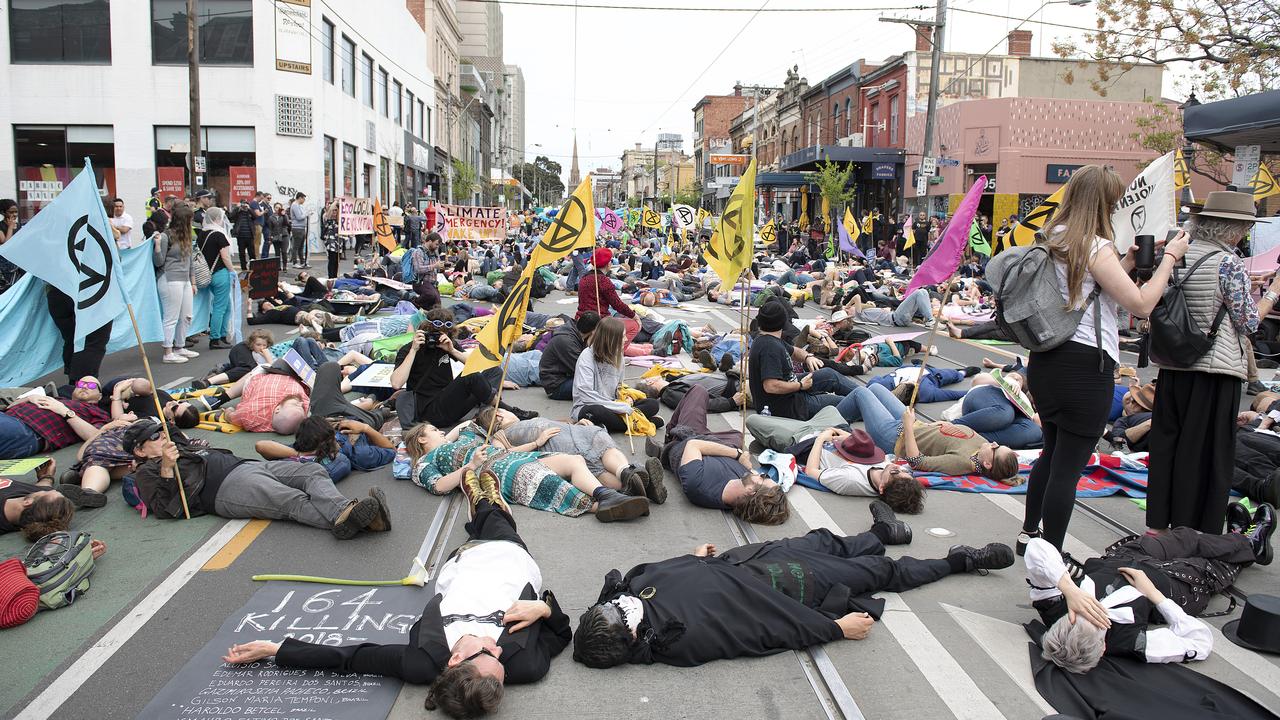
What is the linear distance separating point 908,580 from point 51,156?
35.8 metres

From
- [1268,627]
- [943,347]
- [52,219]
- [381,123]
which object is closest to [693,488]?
[1268,627]

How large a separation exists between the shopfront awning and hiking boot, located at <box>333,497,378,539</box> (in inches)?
481

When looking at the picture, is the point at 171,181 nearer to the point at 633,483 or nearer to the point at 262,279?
the point at 262,279

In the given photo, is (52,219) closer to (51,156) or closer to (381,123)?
(51,156)

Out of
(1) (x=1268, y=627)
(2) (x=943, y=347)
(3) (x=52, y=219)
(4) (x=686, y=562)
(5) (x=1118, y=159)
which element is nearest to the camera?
(1) (x=1268, y=627)

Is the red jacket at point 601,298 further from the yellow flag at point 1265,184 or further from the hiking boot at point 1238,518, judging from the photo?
the yellow flag at point 1265,184

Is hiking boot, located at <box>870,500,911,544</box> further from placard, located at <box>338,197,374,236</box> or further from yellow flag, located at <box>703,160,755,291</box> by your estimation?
placard, located at <box>338,197,374,236</box>

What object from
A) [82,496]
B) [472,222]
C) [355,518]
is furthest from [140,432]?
[472,222]

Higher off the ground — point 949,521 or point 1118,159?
point 1118,159

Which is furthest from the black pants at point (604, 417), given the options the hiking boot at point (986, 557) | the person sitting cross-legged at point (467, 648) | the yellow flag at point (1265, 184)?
the yellow flag at point (1265, 184)

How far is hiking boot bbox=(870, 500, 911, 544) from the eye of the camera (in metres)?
5.56

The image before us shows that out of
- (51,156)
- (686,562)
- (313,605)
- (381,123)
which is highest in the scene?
(381,123)

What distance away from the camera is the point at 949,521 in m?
6.07

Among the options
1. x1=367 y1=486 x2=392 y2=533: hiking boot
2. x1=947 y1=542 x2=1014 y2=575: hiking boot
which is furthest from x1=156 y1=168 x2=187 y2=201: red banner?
x1=947 y1=542 x2=1014 y2=575: hiking boot
